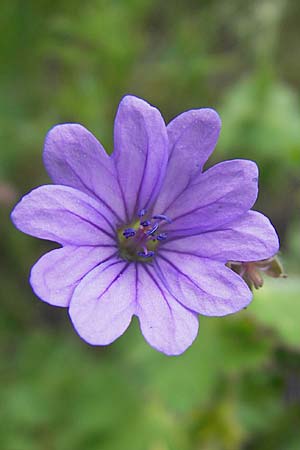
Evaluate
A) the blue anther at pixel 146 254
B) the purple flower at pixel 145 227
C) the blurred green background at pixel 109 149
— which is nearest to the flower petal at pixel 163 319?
the purple flower at pixel 145 227

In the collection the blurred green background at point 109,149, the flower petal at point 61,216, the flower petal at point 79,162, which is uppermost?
the flower petal at point 79,162

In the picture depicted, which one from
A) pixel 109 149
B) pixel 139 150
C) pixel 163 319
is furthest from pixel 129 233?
pixel 109 149

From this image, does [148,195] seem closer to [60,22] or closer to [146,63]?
[60,22]

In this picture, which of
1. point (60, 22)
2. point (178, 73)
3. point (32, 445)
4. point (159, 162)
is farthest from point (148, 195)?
point (178, 73)

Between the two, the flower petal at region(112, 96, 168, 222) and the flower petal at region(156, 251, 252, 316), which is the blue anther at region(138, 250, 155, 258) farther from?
the flower petal at region(112, 96, 168, 222)

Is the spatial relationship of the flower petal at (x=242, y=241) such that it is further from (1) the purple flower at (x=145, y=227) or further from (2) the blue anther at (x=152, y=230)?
(2) the blue anther at (x=152, y=230)

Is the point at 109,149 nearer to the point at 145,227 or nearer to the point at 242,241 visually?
the point at 145,227

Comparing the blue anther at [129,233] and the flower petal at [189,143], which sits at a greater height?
the flower petal at [189,143]
